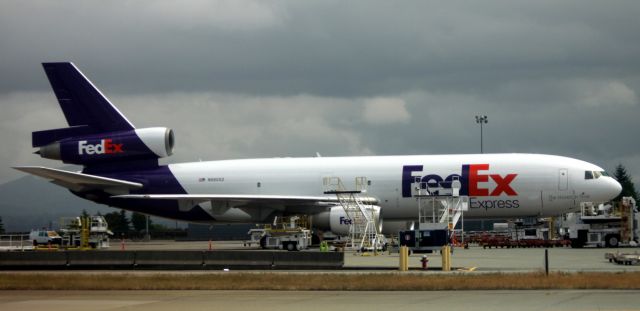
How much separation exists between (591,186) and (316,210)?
14984 mm

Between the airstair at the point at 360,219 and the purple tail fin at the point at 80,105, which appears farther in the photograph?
the purple tail fin at the point at 80,105

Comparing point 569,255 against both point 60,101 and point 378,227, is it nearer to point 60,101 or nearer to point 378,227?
point 378,227

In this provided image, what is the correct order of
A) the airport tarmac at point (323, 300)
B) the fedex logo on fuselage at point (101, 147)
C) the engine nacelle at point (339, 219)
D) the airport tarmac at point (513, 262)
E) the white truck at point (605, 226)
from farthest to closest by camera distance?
the fedex logo on fuselage at point (101, 147)
the engine nacelle at point (339, 219)
the white truck at point (605, 226)
the airport tarmac at point (513, 262)
the airport tarmac at point (323, 300)

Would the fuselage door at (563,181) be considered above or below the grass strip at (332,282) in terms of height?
above

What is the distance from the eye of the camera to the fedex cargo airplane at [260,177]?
51.1 meters

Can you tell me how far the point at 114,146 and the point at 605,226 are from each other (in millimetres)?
28485

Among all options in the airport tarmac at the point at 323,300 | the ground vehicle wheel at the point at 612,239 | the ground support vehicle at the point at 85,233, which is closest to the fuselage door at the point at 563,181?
the ground vehicle wheel at the point at 612,239

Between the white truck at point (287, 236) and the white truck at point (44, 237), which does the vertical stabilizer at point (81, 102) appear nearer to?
the white truck at point (287, 236)

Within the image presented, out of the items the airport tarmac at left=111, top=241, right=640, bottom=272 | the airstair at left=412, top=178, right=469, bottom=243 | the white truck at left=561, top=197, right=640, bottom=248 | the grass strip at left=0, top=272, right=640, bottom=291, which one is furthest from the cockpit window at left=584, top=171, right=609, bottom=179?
the grass strip at left=0, top=272, right=640, bottom=291

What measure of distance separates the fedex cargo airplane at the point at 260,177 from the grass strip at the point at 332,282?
21720 millimetres

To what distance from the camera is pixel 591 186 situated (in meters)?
50.7

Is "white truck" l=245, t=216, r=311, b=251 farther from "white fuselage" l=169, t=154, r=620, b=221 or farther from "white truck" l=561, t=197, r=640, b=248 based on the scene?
"white truck" l=561, t=197, r=640, b=248

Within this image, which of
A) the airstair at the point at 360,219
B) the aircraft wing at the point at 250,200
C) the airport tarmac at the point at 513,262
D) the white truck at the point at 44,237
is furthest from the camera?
the white truck at the point at 44,237

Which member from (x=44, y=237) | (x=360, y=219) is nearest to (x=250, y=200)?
(x=360, y=219)
